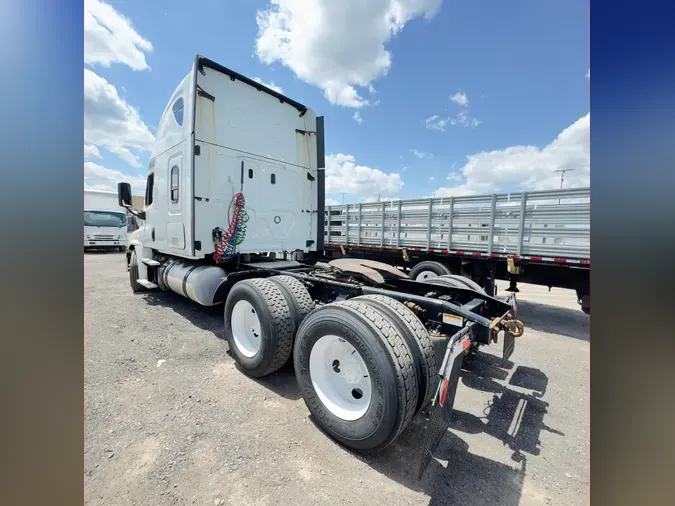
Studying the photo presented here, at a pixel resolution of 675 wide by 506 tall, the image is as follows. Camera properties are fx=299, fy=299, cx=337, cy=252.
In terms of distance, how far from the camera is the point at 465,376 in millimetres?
3777

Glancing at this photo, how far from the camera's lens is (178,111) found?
203 inches

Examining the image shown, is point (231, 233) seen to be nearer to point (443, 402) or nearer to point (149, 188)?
point (149, 188)

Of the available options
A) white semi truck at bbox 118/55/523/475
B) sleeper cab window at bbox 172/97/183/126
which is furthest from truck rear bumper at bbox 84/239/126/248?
sleeper cab window at bbox 172/97/183/126

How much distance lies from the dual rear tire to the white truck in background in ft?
62.4

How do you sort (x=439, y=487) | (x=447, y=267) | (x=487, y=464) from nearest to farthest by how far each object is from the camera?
(x=439, y=487)
(x=487, y=464)
(x=447, y=267)

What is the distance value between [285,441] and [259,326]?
1420 mm

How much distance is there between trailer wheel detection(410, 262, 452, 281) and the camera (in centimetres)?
689

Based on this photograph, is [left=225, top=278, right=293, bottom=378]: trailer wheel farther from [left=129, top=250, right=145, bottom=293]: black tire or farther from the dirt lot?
[left=129, top=250, right=145, bottom=293]: black tire

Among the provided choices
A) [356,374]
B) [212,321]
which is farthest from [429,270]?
[356,374]

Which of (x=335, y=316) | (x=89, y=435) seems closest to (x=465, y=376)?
(x=335, y=316)

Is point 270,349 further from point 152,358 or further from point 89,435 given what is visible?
point 152,358

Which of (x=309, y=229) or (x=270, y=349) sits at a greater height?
(x=309, y=229)
